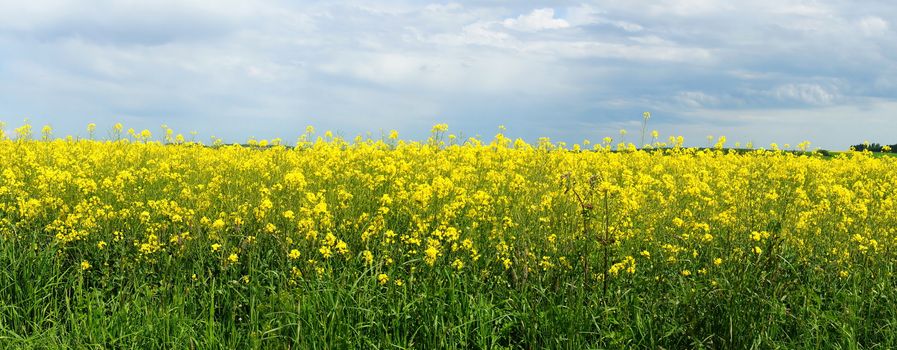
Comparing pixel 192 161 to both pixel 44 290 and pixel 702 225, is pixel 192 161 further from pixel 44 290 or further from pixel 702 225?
pixel 702 225

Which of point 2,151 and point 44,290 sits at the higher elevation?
point 2,151

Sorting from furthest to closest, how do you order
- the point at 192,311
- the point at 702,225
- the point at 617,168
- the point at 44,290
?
1. the point at 617,168
2. the point at 702,225
3. the point at 44,290
4. the point at 192,311

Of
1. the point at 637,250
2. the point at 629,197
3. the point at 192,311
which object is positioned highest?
the point at 629,197

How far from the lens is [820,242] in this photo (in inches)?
215

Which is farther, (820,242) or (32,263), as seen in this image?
(820,242)

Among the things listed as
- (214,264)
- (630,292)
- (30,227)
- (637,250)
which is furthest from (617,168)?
(30,227)

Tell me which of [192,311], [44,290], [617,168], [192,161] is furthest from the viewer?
[617,168]

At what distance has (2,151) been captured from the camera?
1089cm

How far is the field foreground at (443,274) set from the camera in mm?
3895

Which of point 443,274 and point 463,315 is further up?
point 443,274

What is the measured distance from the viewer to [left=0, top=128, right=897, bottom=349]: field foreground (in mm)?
3895

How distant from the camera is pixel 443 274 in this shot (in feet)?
14.9

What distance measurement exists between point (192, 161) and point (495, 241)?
704cm

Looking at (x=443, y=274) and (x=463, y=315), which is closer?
(x=463, y=315)
